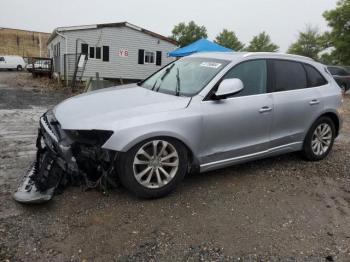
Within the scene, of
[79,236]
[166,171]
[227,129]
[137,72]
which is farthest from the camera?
[137,72]

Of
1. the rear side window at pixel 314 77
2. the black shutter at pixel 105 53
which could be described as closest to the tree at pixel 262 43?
the black shutter at pixel 105 53

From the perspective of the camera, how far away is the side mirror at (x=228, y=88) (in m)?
3.94

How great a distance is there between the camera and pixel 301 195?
13.5 feet

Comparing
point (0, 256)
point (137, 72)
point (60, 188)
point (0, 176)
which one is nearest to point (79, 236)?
point (0, 256)

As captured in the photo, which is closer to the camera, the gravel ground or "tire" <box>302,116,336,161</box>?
the gravel ground

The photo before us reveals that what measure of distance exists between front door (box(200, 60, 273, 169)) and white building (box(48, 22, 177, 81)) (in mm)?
18629

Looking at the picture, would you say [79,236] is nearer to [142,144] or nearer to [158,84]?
[142,144]

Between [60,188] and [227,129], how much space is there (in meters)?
1.96

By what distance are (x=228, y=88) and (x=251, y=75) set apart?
2.03 feet

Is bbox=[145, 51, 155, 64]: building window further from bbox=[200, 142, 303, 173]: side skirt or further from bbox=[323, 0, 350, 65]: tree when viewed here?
bbox=[323, 0, 350, 65]: tree

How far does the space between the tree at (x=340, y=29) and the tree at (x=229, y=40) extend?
1734 centimetres

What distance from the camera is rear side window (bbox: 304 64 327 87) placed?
198 inches

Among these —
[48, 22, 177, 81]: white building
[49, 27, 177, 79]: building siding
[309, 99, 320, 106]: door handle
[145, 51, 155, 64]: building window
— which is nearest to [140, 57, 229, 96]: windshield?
[309, 99, 320, 106]: door handle

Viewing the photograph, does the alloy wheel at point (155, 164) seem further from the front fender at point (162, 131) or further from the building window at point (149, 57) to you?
the building window at point (149, 57)
